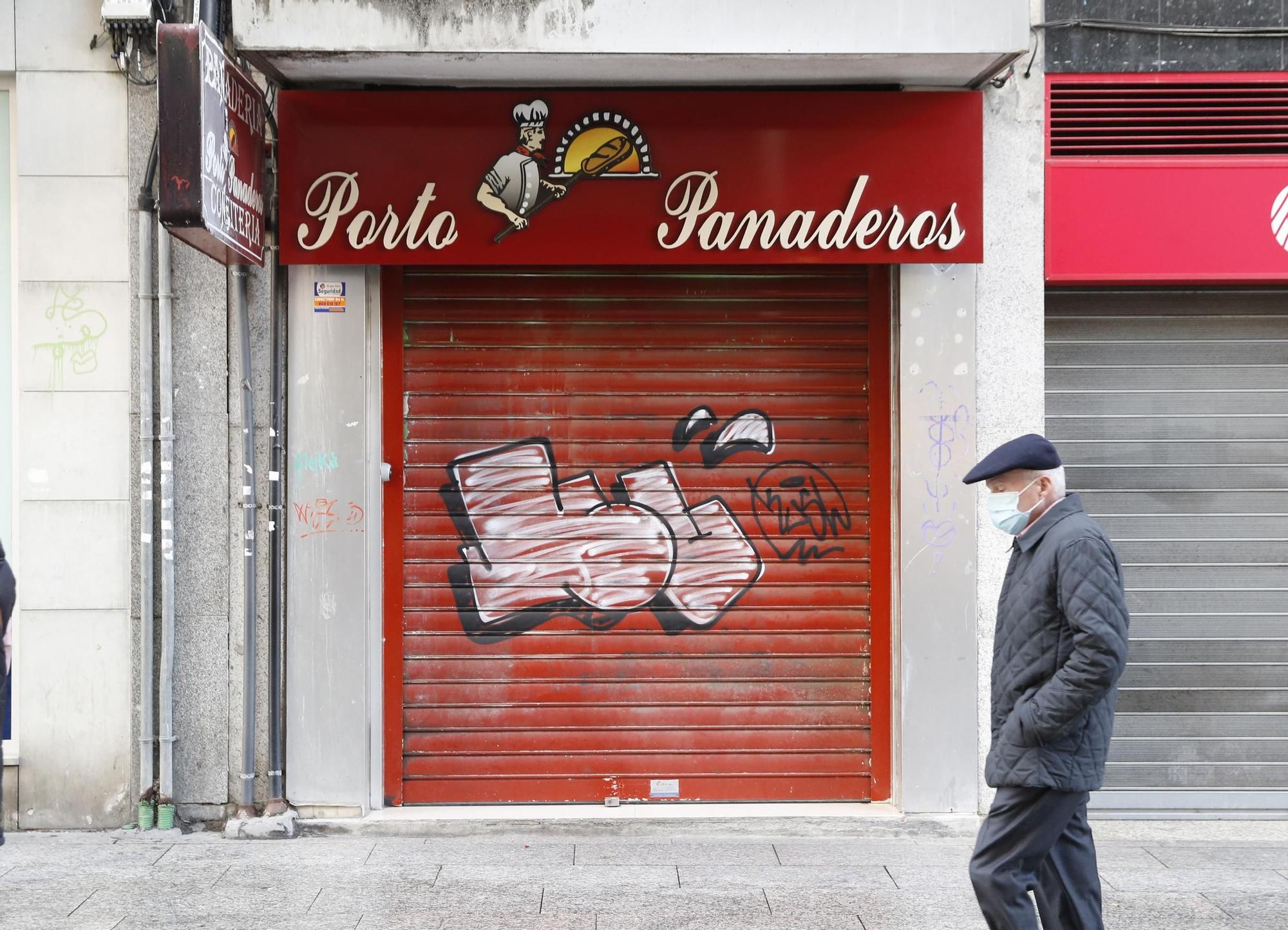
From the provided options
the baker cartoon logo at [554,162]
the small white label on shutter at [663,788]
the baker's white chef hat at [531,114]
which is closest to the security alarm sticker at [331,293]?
the baker cartoon logo at [554,162]

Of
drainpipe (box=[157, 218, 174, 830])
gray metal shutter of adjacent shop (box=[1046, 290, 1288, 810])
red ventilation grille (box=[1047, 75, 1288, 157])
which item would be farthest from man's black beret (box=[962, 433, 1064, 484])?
drainpipe (box=[157, 218, 174, 830])

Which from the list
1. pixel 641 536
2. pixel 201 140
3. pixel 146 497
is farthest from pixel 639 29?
pixel 146 497

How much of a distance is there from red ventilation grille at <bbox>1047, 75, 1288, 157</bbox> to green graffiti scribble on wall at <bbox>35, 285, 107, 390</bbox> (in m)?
5.29

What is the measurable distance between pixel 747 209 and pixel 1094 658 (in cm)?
353

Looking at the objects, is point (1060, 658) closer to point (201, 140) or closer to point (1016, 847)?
point (1016, 847)

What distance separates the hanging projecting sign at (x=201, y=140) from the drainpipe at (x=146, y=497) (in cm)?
74

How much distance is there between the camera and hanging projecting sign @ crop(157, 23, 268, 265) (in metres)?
5.45

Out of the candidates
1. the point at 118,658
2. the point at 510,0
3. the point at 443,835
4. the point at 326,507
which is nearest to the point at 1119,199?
the point at 510,0

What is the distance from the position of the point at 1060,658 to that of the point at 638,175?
145 inches

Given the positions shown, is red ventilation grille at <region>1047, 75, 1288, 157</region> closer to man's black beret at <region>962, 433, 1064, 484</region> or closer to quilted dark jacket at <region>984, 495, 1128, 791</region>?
man's black beret at <region>962, 433, 1064, 484</region>

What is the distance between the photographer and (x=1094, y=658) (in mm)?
3785

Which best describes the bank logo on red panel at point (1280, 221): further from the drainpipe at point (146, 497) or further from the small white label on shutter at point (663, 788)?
the drainpipe at point (146, 497)

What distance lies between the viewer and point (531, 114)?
659cm

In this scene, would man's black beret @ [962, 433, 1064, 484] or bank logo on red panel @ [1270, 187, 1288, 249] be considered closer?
man's black beret @ [962, 433, 1064, 484]
